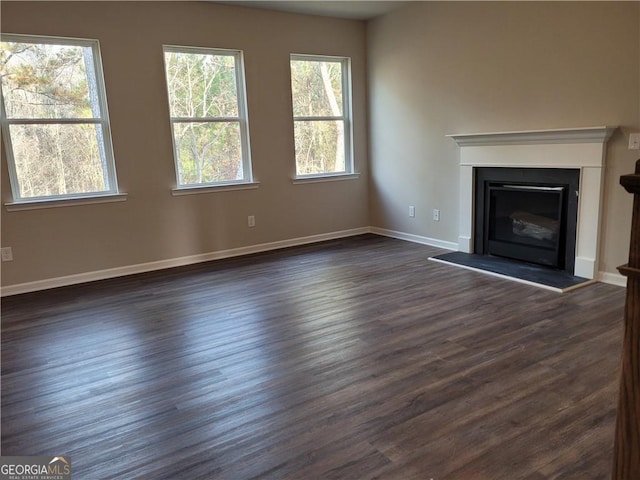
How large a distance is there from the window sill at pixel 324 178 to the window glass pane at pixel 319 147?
0.09m

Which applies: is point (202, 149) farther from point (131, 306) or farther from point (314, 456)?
point (314, 456)

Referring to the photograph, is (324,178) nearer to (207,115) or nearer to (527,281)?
(207,115)

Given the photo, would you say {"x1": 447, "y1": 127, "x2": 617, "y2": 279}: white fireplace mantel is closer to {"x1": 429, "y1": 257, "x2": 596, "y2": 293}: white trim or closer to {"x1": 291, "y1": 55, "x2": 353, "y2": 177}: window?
{"x1": 429, "y1": 257, "x2": 596, "y2": 293}: white trim

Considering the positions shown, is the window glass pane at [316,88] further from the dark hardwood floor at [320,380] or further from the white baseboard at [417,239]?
the dark hardwood floor at [320,380]

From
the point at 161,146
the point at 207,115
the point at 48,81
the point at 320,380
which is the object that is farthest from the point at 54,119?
the point at 320,380

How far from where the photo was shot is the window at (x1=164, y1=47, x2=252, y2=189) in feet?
15.2

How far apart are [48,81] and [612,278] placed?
5045 mm

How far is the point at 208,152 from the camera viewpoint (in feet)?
16.0

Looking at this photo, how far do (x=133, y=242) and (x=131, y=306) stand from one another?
116cm

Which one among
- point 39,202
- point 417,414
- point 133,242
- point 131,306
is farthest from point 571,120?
point 39,202

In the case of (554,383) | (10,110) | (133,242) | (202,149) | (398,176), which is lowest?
(554,383)

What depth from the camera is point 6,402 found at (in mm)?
2236

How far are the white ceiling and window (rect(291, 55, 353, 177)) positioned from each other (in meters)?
0.49

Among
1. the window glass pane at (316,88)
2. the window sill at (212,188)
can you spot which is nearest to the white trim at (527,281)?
the window sill at (212,188)
